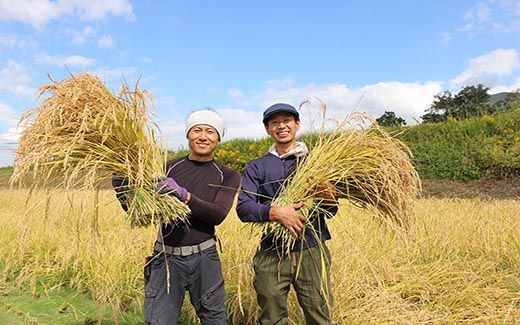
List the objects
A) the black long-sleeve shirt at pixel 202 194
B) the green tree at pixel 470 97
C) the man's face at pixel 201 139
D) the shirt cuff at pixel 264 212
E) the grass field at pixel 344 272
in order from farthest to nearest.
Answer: the green tree at pixel 470 97, the grass field at pixel 344 272, the man's face at pixel 201 139, the black long-sleeve shirt at pixel 202 194, the shirt cuff at pixel 264 212

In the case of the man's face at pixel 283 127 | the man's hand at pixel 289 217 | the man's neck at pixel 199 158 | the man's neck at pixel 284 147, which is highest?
the man's face at pixel 283 127

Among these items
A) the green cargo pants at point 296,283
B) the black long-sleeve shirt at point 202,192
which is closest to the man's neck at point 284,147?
the black long-sleeve shirt at point 202,192

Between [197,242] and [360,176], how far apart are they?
0.99 m

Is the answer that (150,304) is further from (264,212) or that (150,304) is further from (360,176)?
(360,176)

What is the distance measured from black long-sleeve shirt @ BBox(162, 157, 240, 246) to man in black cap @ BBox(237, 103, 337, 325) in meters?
0.10

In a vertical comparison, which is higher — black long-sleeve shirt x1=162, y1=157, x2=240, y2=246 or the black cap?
the black cap

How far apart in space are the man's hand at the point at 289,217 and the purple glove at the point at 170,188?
1.54ft

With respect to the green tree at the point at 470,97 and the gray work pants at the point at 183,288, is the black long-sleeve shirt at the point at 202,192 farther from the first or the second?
the green tree at the point at 470,97

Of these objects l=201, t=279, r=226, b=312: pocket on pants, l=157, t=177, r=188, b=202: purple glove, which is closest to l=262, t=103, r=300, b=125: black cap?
l=157, t=177, r=188, b=202: purple glove

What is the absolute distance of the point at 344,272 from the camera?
3371 mm

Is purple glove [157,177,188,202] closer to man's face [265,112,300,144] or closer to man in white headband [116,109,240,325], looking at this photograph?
man in white headband [116,109,240,325]

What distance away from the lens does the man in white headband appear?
2539 mm

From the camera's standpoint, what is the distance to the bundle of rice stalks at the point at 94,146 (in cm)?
225

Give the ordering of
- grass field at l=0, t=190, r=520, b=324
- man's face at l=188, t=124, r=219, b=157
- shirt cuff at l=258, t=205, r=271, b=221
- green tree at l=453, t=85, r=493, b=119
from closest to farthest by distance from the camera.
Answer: shirt cuff at l=258, t=205, r=271, b=221 < man's face at l=188, t=124, r=219, b=157 < grass field at l=0, t=190, r=520, b=324 < green tree at l=453, t=85, r=493, b=119
